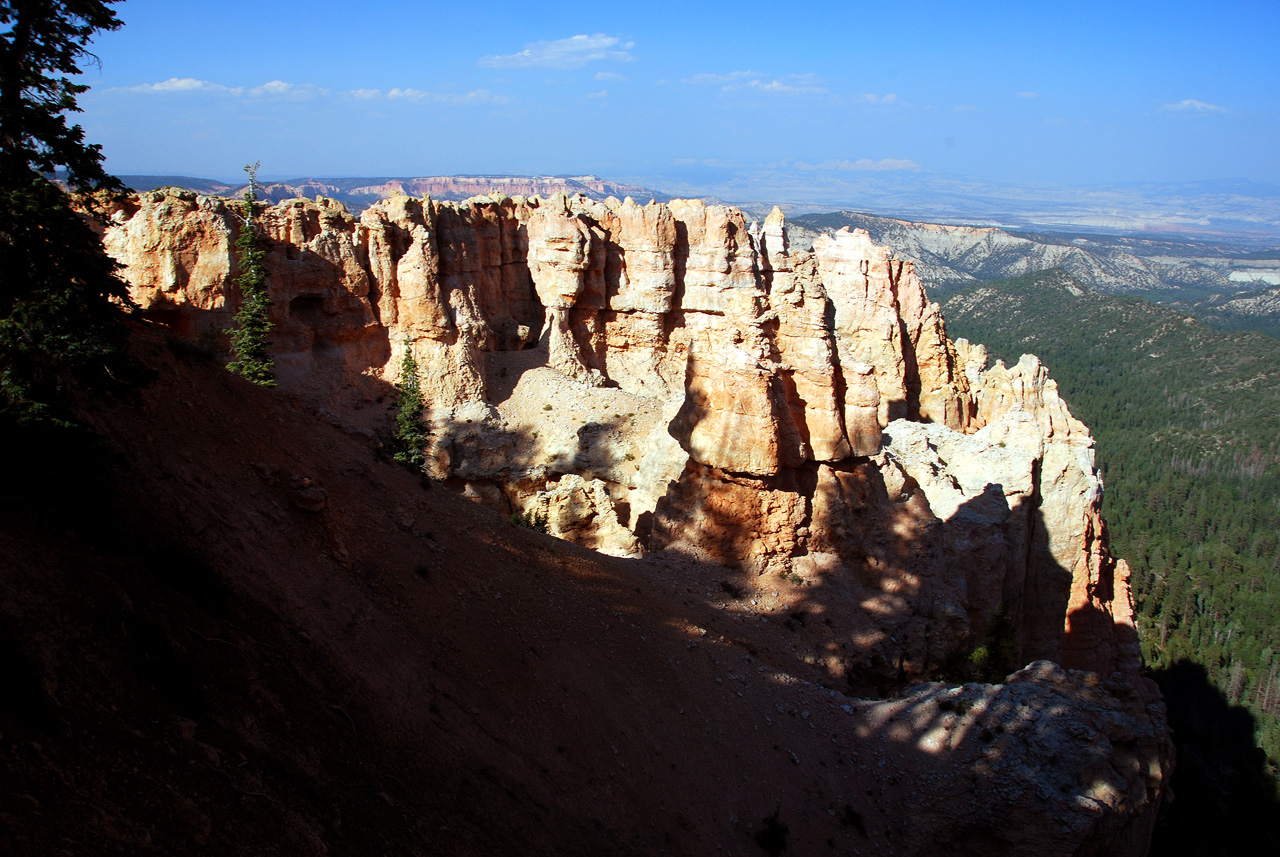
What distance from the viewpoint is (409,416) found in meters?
28.5

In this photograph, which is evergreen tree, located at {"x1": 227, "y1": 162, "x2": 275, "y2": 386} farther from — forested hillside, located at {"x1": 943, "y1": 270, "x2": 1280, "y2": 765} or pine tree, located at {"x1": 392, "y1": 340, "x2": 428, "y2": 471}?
forested hillside, located at {"x1": 943, "y1": 270, "x2": 1280, "y2": 765}

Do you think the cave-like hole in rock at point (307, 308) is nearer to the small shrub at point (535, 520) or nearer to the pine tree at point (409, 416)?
the pine tree at point (409, 416)

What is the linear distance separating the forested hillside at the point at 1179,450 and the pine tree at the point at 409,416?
5027 centimetres

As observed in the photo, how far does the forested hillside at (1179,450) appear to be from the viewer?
57.4 metres

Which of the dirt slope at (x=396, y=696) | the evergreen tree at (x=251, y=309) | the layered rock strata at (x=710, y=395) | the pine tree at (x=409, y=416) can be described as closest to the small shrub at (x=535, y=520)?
the layered rock strata at (x=710, y=395)

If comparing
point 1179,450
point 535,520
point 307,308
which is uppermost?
point 307,308

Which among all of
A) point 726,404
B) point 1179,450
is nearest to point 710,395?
point 726,404

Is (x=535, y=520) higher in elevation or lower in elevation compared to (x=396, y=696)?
lower

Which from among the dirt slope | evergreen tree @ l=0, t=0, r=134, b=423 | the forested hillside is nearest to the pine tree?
the dirt slope

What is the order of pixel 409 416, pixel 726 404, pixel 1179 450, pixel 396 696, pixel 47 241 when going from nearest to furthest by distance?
pixel 47 241 < pixel 396 696 < pixel 726 404 < pixel 409 416 < pixel 1179 450

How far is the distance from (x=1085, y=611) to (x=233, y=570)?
29.8m

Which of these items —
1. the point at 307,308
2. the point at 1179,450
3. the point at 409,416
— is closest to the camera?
the point at 409,416

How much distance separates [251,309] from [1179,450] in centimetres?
11215

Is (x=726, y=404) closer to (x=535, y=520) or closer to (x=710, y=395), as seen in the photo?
(x=710, y=395)
